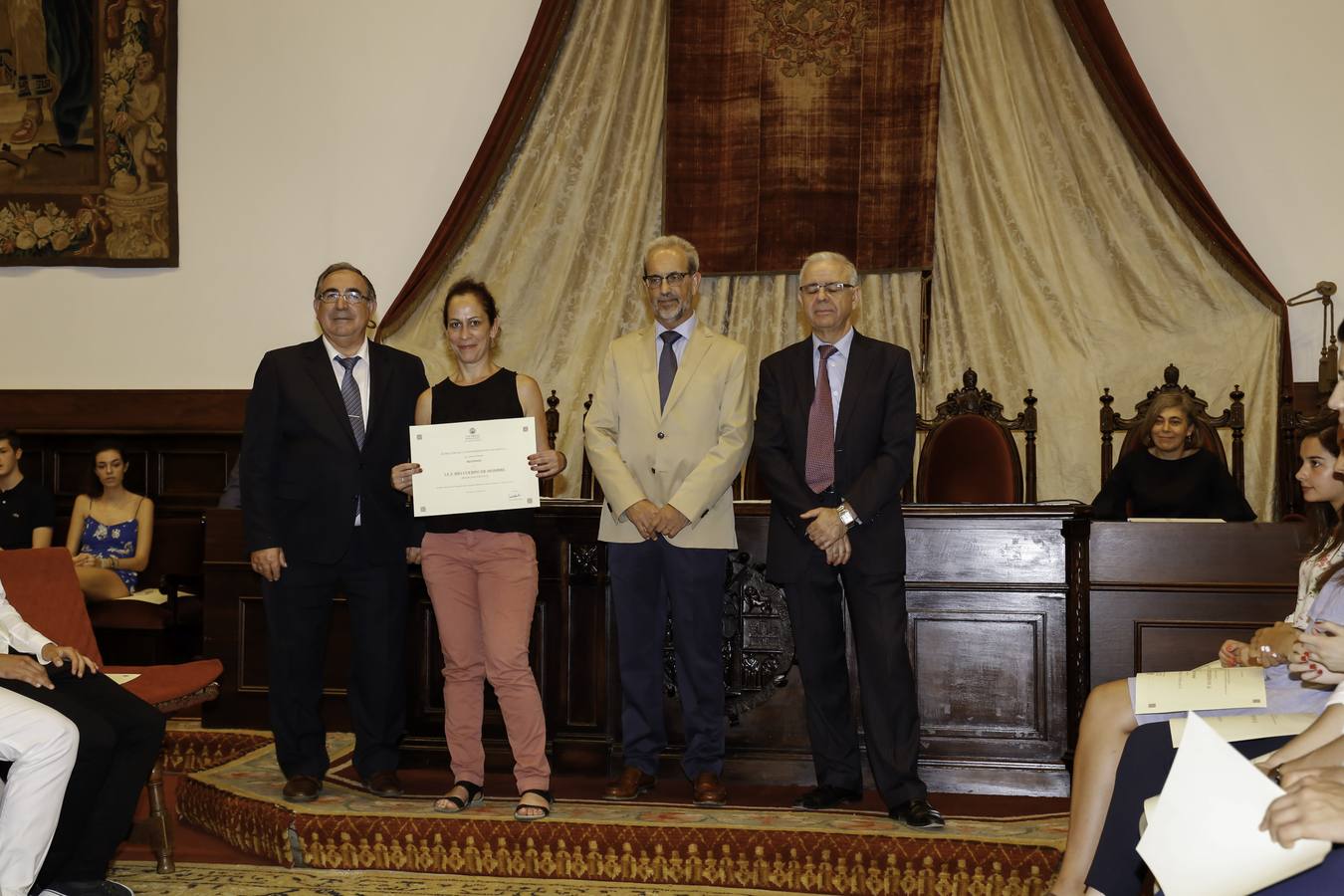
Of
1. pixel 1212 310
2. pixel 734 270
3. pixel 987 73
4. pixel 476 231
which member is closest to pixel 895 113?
pixel 987 73

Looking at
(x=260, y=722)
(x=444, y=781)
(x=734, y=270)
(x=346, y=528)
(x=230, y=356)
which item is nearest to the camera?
(x=346, y=528)

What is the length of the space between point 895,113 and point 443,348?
2.77 meters

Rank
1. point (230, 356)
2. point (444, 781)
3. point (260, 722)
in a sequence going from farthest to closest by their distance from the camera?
point (230, 356) → point (260, 722) → point (444, 781)

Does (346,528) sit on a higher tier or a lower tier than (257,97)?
lower

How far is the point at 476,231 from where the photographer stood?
666 cm

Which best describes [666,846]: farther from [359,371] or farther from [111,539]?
[111,539]

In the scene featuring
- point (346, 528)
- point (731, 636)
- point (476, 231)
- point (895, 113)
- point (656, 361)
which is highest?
point (895, 113)

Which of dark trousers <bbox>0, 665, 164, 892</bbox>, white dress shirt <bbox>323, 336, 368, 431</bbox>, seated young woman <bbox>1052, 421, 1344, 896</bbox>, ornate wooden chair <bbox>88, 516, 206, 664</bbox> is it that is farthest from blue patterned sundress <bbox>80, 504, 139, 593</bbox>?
seated young woman <bbox>1052, 421, 1344, 896</bbox>

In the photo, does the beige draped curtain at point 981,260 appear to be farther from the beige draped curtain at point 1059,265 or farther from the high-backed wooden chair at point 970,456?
the high-backed wooden chair at point 970,456

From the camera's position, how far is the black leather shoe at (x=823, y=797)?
339 centimetres

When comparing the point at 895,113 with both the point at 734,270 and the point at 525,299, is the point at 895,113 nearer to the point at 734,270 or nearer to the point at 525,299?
the point at 734,270

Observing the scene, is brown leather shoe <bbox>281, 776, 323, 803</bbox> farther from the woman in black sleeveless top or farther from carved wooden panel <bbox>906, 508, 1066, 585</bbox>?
carved wooden panel <bbox>906, 508, 1066, 585</bbox>

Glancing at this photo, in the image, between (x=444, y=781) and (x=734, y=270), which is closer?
(x=444, y=781)

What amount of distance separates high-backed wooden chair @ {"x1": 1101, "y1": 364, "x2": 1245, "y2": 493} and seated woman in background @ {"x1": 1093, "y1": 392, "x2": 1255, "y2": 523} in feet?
0.50
